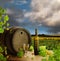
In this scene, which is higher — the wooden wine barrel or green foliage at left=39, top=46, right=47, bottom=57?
the wooden wine barrel

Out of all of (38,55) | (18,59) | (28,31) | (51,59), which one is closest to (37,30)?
(28,31)

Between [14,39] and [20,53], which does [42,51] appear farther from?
[14,39]

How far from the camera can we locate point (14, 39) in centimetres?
742

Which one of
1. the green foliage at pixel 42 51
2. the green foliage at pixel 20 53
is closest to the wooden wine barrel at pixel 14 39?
the green foliage at pixel 20 53

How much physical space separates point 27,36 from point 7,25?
850mm

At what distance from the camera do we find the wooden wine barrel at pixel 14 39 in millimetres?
7328

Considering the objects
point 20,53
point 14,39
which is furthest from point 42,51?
point 14,39

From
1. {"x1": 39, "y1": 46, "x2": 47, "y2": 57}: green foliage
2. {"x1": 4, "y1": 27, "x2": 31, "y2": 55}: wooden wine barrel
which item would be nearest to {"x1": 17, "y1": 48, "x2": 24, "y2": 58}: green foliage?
{"x1": 4, "y1": 27, "x2": 31, "y2": 55}: wooden wine barrel

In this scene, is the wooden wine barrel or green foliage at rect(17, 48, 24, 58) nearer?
green foliage at rect(17, 48, 24, 58)

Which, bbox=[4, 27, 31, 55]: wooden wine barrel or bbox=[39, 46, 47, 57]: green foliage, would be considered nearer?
bbox=[39, 46, 47, 57]: green foliage

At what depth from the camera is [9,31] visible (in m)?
7.46

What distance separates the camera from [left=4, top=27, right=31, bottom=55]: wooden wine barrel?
7.33 meters

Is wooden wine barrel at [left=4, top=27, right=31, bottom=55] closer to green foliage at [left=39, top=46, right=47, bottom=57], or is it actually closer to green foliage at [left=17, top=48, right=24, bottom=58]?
green foliage at [left=17, top=48, right=24, bottom=58]

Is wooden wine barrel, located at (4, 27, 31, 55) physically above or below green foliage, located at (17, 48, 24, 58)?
above
